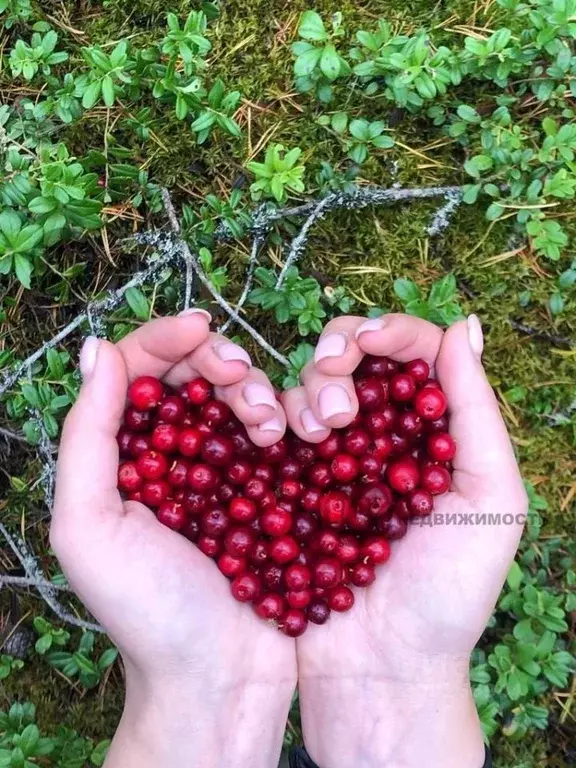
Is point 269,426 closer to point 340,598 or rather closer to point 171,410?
point 171,410

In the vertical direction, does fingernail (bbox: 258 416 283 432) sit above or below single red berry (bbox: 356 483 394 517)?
above

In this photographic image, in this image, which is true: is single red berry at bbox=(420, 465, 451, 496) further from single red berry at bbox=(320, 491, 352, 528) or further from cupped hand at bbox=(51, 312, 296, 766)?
cupped hand at bbox=(51, 312, 296, 766)

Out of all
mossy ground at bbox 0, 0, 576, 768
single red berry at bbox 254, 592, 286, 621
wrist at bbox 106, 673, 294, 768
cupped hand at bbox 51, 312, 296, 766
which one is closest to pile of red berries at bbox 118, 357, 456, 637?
single red berry at bbox 254, 592, 286, 621

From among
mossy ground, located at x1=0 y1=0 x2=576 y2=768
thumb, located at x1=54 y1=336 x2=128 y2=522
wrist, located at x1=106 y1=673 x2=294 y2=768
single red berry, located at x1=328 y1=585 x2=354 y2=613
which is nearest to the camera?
thumb, located at x1=54 y1=336 x2=128 y2=522

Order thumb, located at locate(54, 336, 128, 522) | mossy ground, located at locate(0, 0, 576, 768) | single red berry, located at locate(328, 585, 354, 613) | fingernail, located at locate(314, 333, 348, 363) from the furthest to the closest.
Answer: mossy ground, located at locate(0, 0, 576, 768)
single red berry, located at locate(328, 585, 354, 613)
fingernail, located at locate(314, 333, 348, 363)
thumb, located at locate(54, 336, 128, 522)

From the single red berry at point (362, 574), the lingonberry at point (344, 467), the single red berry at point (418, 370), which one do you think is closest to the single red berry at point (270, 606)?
the single red berry at point (362, 574)

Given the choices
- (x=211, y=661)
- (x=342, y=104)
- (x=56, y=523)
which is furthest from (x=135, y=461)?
(x=342, y=104)
